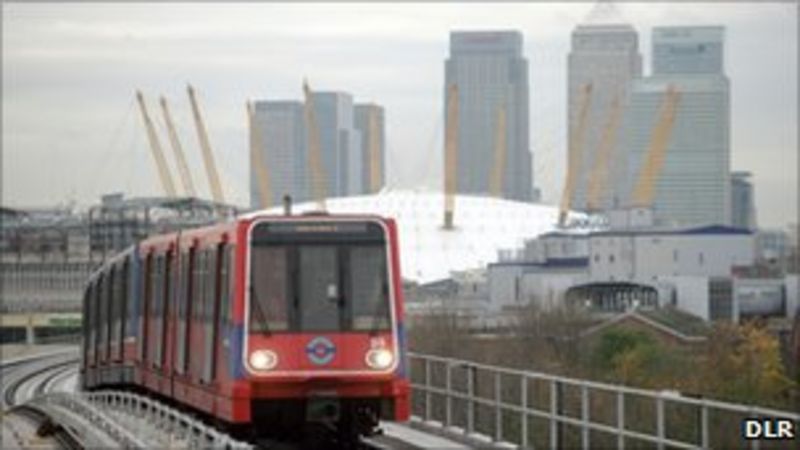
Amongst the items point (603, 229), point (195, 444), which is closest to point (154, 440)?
point (195, 444)

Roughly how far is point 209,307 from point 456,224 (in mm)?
107966

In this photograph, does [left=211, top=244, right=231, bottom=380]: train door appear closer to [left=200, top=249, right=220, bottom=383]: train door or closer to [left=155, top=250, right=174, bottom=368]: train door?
[left=200, top=249, right=220, bottom=383]: train door

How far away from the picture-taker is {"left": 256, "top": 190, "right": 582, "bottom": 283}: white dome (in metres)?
119

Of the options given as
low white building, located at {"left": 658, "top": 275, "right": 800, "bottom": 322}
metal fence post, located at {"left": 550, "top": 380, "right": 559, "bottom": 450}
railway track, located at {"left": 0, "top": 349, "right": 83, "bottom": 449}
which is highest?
metal fence post, located at {"left": 550, "top": 380, "right": 559, "bottom": 450}

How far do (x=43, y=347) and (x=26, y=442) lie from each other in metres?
110

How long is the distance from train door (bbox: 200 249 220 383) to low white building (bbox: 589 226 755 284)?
100m

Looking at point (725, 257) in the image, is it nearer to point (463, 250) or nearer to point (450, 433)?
point (463, 250)

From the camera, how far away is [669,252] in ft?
473

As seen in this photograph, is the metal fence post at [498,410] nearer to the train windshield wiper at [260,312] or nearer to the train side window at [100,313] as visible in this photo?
the train windshield wiper at [260,312]

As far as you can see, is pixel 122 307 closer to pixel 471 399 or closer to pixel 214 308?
pixel 471 399

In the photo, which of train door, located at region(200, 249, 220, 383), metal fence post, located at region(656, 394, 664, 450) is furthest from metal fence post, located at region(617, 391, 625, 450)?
train door, located at region(200, 249, 220, 383)

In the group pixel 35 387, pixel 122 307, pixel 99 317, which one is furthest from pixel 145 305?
pixel 35 387

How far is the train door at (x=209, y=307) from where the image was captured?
24.8m

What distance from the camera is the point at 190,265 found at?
26859 millimetres
